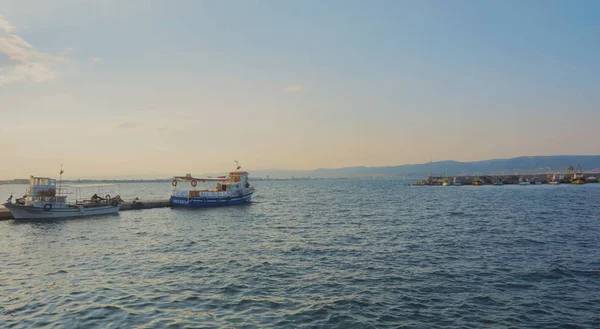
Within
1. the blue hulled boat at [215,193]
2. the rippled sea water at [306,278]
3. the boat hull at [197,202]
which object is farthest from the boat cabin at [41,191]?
the blue hulled boat at [215,193]

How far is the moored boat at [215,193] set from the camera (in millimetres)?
64875

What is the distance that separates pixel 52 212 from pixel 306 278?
43.9 m

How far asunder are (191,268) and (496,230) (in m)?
29.1

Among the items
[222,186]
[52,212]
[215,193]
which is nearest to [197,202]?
A: [215,193]

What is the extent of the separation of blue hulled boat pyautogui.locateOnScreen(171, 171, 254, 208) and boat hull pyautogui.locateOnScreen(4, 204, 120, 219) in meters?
13.8

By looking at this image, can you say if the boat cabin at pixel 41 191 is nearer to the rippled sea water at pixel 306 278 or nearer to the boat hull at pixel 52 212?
the boat hull at pixel 52 212

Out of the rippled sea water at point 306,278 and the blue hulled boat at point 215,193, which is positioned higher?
the blue hulled boat at point 215,193

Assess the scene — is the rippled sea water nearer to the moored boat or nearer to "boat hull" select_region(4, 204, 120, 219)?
"boat hull" select_region(4, 204, 120, 219)

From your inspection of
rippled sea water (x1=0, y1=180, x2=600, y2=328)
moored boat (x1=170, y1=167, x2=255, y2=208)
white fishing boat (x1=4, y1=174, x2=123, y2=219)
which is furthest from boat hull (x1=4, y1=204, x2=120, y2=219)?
moored boat (x1=170, y1=167, x2=255, y2=208)

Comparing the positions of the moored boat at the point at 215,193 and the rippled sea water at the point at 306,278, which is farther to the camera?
the moored boat at the point at 215,193

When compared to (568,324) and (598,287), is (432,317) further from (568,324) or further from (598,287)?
(598,287)

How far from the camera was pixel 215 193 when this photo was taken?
6794 cm

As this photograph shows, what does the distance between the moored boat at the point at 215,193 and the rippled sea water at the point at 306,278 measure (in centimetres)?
2800

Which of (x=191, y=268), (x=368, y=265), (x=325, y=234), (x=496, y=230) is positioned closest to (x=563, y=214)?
(x=496, y=230)
